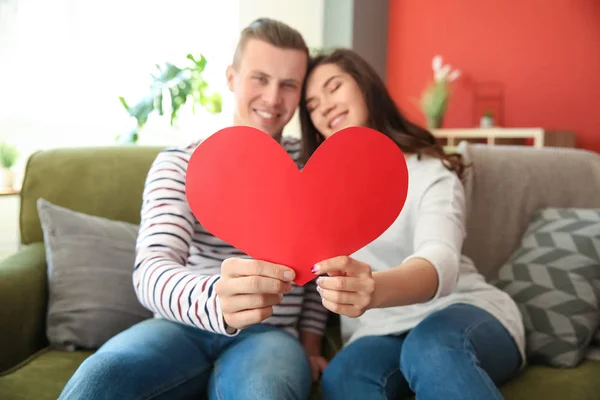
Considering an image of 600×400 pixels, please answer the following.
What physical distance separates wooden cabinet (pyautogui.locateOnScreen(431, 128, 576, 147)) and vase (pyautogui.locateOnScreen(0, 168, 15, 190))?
8.05 feet

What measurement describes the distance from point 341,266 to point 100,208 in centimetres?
107

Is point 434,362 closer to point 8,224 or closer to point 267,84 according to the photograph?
point 267,84

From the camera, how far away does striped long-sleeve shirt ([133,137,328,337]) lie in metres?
0.88

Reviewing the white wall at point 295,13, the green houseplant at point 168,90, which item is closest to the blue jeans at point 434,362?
the green houseplant at point 168,90

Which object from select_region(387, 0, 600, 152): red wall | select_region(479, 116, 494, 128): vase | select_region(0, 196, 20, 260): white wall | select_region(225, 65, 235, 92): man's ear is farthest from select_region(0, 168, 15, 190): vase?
select_region(479, 116, 494, 128): vase

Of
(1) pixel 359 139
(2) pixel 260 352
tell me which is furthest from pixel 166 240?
(1) pixel 359 139

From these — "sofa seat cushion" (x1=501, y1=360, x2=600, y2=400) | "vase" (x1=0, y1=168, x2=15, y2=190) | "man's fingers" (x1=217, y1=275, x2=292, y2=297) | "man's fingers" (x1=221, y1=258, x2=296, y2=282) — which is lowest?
"sofa seat cushion" (x1=501, y1=360, x2=600, y2=400)

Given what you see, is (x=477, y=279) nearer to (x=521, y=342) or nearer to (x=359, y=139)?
(x=521, y=342)

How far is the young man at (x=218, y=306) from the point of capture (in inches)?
31.0

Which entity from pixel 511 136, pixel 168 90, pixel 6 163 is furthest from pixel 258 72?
pixel 511 136

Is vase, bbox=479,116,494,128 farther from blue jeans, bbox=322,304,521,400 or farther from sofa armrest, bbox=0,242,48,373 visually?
sofa armrest, bbox=0,242,48,373

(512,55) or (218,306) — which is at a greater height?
(512,55)

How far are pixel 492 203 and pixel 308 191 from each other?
0.97 metres

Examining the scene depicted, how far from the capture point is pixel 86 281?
4.37 ft
